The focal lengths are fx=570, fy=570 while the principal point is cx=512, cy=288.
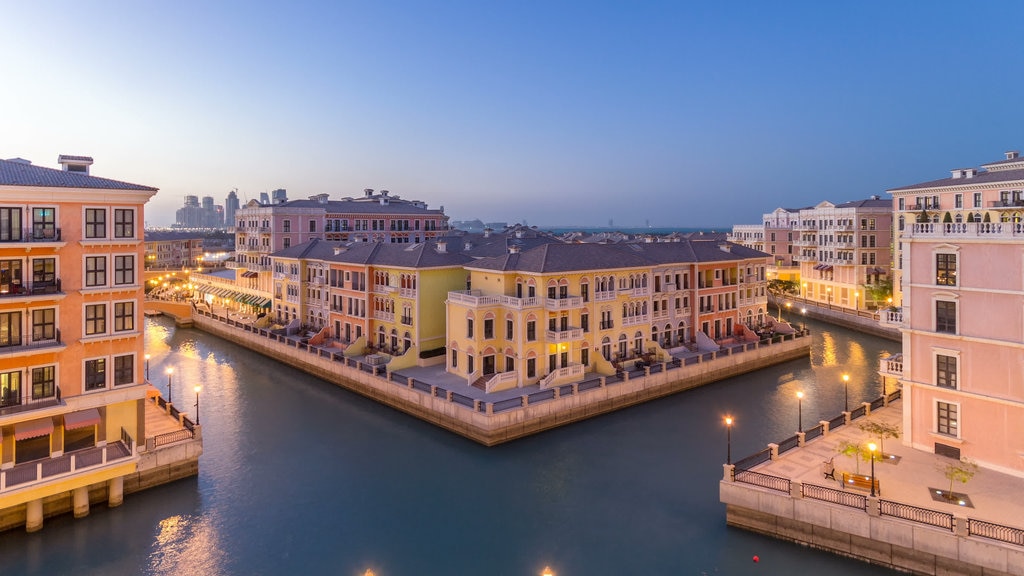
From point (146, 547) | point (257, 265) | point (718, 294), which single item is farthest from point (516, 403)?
point (257, 265)

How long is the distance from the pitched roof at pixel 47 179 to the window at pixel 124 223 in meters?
1.01

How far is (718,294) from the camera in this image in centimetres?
4916

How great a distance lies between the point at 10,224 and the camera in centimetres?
2167

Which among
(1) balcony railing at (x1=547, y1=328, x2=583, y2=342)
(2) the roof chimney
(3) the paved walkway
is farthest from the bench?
(2) the roof chimney

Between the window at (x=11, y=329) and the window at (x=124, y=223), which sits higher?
the window at (x=124, y=223)

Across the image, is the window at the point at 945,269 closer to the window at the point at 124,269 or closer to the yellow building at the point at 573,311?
the yellow building at the point at 573,311

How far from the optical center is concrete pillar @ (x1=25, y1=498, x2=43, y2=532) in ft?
70.9

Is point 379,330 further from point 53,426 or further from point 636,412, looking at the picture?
point 53,426

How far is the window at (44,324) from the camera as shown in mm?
22406

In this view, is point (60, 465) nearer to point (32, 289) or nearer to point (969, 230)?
point (32, 289)

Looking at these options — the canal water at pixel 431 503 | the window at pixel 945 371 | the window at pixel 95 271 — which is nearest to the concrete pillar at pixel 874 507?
the canal water at pixel 431 503

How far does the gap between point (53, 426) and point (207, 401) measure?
16.7 metres

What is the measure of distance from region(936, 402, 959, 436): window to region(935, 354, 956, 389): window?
844 mm

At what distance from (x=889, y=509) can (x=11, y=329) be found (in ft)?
107
